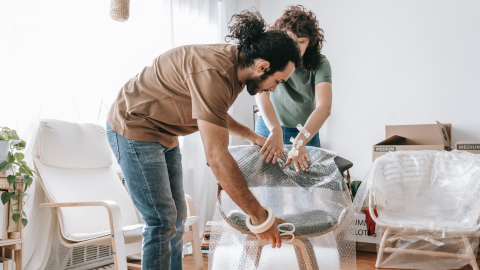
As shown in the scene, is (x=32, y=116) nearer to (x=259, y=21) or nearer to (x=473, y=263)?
(x=259, y=21)

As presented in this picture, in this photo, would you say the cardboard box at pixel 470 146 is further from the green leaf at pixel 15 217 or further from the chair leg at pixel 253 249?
the green leaf at pixel 15 217

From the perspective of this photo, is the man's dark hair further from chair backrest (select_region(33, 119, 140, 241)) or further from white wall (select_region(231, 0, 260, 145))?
white wall (select_region(231, 0, 260, 145))

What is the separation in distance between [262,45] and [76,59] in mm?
1529

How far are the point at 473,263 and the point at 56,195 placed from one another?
6.96 feet

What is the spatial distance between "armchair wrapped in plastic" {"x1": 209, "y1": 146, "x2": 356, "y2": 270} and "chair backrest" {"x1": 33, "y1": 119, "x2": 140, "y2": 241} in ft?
2.25

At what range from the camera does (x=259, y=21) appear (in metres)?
0.99

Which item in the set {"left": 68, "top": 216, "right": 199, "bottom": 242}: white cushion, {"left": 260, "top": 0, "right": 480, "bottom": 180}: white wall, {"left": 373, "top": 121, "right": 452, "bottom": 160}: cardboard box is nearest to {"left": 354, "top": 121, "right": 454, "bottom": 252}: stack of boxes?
{"left": 373, "top": 121, "right": 452, "bottom": 160}: cardboard box

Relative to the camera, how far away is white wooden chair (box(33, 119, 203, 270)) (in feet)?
5.08

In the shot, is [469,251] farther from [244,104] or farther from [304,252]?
[244,104]

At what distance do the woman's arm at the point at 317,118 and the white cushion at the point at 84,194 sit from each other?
0.94 metres

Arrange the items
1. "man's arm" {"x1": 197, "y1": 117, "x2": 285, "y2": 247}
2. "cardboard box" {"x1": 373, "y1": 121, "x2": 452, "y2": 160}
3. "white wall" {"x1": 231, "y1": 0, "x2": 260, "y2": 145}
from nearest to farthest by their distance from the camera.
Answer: "man's arm" {"x1": 197, "y1": 117, "x2": 285, "y2": 247} < "cardboard box" {"x1": 373, "y1": 121, "x2": 452, "y2": 160} < "white wall" {"x1": 231, "y1": 0, "x2": 260, "y2": 145}

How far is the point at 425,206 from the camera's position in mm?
2074

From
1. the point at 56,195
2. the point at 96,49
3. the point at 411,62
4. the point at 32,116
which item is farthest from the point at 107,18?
the point at 411,62

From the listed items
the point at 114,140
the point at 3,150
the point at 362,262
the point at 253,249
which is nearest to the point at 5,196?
the point at 3,150
